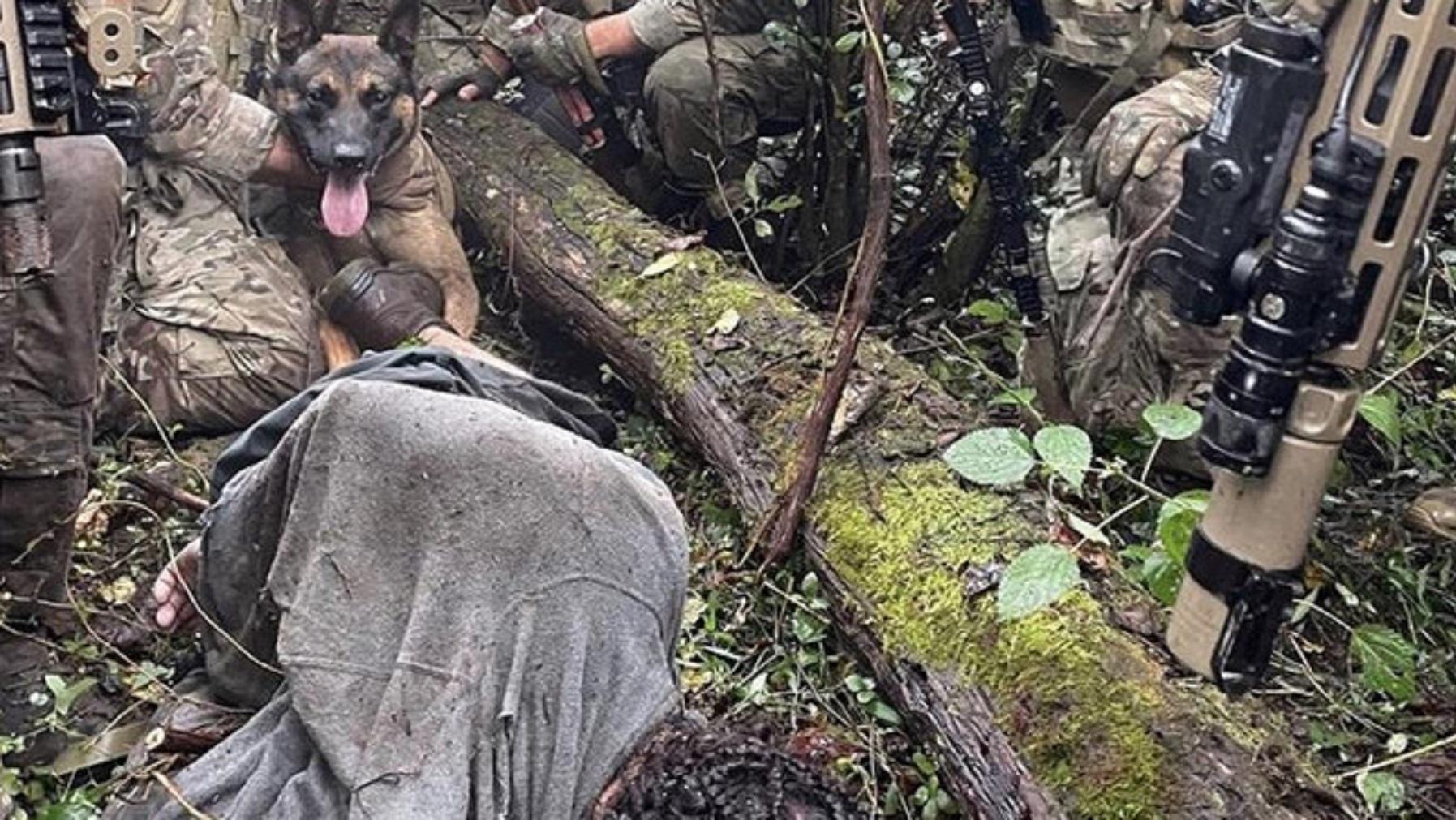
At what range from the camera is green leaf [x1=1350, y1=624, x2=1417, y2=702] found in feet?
11.2

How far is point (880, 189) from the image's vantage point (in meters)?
3.75

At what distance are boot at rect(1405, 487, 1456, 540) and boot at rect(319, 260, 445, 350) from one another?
315 centimetres

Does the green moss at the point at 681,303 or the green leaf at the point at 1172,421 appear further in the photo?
the green moss at the point at 681,303

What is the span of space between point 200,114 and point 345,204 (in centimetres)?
62

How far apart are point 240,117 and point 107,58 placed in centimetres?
185

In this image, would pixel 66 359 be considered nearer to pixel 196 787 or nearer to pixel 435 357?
pixel 435 357

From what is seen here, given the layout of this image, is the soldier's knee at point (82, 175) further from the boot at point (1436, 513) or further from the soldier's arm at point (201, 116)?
the boot at point (1436, 513)

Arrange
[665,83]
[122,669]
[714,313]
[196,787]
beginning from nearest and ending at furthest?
1. [196,787]
2. [122,669]
3. [714,313]
4. [665,83]

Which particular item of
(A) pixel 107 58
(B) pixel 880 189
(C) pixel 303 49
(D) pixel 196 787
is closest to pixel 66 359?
(A) pixel 107 58

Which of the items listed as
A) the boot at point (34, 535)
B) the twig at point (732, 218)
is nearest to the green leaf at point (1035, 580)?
the boot at point (34, 535)

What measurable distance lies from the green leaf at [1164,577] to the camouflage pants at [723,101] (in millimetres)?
2883

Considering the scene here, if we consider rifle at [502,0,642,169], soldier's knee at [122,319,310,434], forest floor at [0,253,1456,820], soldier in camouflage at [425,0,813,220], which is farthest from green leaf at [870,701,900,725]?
rifle at [502,0,642,169]

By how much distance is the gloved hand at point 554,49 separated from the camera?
6.09 metres

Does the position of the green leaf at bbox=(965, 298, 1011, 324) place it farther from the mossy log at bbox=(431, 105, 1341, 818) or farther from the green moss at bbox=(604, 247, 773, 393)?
the green moss at bbox=(604, 247, 773, 393)
